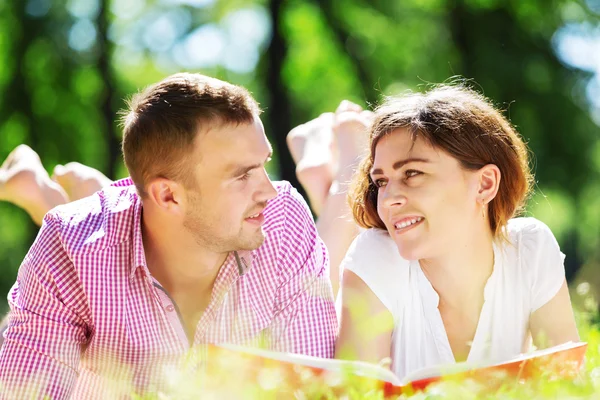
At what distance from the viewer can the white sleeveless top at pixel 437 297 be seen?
294 centimetres

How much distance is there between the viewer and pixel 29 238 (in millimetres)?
14211

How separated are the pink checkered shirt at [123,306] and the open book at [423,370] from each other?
2.42 ft

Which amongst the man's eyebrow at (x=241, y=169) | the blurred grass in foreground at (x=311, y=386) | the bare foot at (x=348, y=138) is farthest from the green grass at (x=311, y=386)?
the bare foot at (x=348, y=138)

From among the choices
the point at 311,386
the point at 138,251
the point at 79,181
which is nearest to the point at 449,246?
the point at 138,251

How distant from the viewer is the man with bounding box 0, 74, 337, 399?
270 centimetres

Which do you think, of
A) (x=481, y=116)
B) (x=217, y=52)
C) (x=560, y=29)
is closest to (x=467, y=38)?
(x=560, y=29)

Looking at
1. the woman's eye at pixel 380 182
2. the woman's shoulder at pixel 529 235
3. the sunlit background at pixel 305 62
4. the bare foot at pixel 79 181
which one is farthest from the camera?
the sunlit background at pixel 305 62

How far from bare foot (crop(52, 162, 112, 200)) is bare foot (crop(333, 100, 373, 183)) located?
129 cm

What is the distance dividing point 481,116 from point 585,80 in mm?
11260

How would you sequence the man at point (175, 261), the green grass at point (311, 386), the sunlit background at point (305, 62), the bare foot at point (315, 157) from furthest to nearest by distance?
the sunlit background at point (305, 62) → the bare foot at point (315, 157) → the man at point (175, 261) → the green grass at point (311, 386)

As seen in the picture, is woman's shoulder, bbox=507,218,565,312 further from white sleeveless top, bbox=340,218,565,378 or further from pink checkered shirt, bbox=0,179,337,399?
pink checkered shirt, bbox=0,179,337,399

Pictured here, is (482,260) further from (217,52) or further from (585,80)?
→ (217,52)

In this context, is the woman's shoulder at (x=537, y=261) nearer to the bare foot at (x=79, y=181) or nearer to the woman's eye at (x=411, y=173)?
the woman's eye at (x=411, y=173)

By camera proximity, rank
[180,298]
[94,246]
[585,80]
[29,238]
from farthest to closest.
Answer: [29,238]
[585,80]
[180,298]
[94,246]
